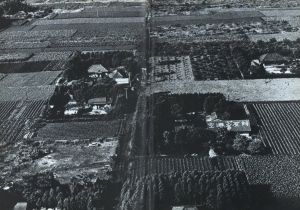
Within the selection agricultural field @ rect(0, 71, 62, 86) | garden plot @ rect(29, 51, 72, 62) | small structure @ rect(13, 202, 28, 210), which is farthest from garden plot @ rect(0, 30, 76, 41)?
small structure @ rect(13, 202, 28, 210)

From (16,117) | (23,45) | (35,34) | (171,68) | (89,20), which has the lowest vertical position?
(89,20)

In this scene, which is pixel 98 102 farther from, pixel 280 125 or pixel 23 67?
pixel 23 67

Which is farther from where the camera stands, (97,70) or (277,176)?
(97,70)

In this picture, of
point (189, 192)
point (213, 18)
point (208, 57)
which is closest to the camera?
point (189, 192)

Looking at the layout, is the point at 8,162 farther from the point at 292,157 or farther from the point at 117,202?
the point at 292,157

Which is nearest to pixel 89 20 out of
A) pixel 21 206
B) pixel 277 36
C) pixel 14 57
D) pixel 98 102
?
pixel 14 57

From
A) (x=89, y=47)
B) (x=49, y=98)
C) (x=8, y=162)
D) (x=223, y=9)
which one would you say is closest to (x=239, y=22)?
(x=223, y=9)
